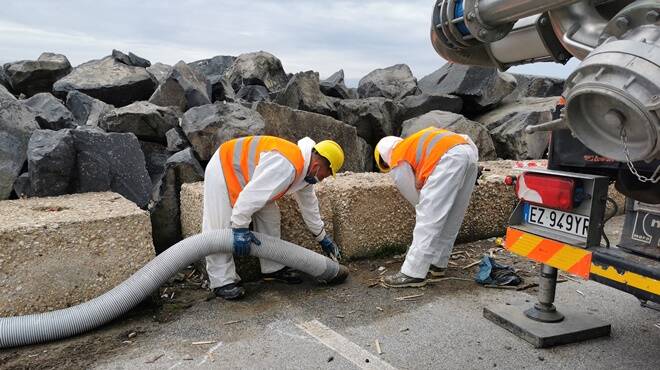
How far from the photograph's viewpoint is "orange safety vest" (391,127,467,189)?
4445mm

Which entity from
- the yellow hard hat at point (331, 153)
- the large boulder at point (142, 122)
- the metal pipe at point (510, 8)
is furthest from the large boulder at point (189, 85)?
the metal pipe at point (510, 8)

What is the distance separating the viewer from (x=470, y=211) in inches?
219

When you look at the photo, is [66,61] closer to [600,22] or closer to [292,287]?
[292,287]

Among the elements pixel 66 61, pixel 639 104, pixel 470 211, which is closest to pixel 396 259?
pixel 470 211

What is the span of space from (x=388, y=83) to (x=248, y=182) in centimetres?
860

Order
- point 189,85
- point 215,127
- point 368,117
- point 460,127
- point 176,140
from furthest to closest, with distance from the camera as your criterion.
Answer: point 368,117
point 460,127
point 189,85
point 176,140
point 215,127

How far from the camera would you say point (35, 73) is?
9.51 m

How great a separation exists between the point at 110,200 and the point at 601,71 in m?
3.61

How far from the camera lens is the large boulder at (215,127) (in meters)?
5.59

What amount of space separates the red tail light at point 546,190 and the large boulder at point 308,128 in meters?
4.01

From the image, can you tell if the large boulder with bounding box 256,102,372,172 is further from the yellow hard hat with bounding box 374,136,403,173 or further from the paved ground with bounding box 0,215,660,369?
the paved ground with bounding box 0,215,660,369

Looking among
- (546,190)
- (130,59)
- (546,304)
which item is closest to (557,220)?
(546,190)

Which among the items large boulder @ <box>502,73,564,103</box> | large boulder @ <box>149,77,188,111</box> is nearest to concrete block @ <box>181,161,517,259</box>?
large boulder @ <box>149,77,188,111</box>

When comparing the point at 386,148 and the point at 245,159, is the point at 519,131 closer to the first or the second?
the point at 386,148
